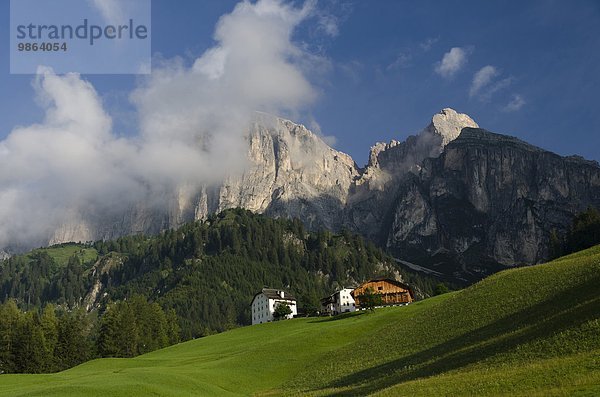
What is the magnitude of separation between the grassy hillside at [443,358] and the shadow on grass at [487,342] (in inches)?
6.5

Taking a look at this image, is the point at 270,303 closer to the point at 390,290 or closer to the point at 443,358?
A: the point at 390,290

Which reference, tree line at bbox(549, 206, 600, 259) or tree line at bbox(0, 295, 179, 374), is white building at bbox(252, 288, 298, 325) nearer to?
tree line at bbox(0, 295, 179, 374)

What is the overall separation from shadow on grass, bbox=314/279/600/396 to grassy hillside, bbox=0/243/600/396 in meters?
0.16

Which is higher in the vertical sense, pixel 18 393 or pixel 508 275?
pixel 508 275

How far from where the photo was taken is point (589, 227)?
180000 millimetres

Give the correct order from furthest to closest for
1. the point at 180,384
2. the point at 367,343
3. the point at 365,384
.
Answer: the point at 367,343 < the point at 180,384 < the point at 365,384

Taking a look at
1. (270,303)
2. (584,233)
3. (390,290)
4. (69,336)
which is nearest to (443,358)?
(69,336)

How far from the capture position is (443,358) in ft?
160

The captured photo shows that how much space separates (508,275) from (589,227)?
124658mm

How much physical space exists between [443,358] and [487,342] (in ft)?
13.4

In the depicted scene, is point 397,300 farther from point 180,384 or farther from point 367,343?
point 180,384

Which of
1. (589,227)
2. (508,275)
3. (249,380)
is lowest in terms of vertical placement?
(249,380)

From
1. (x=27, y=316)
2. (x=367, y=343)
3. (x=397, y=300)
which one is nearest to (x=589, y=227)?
(x=397, y=300)

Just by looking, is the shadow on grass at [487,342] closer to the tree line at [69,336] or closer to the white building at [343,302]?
the tree line at [69,336]
